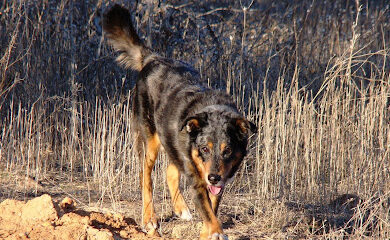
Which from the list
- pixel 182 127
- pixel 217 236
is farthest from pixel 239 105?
pixel 217 236

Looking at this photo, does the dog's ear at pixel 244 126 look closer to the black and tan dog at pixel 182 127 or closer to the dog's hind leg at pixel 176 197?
the black and tan dog at pixel 182 127

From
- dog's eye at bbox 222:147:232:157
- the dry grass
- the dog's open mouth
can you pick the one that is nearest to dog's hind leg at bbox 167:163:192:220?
the dry grass

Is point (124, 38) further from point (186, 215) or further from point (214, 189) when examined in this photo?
point (214, 189)

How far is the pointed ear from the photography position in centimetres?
475

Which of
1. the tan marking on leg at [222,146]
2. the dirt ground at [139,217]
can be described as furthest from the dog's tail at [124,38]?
the tan marking on leg at [222,146]

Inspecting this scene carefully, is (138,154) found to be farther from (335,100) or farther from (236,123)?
(335,100)

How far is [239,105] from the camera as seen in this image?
795 centimetres

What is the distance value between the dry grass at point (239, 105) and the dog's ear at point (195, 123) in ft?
3.14

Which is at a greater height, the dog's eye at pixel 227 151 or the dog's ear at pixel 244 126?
the dog's ear at pixel 244 126

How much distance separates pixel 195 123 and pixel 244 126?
0.44 meters

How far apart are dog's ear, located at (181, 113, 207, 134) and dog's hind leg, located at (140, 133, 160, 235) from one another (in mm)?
1002

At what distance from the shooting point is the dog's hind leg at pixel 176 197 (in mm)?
5652

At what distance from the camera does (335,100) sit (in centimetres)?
666

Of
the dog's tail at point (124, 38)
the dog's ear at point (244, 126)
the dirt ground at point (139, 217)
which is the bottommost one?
A: the dirt ground at point (139, 217)
